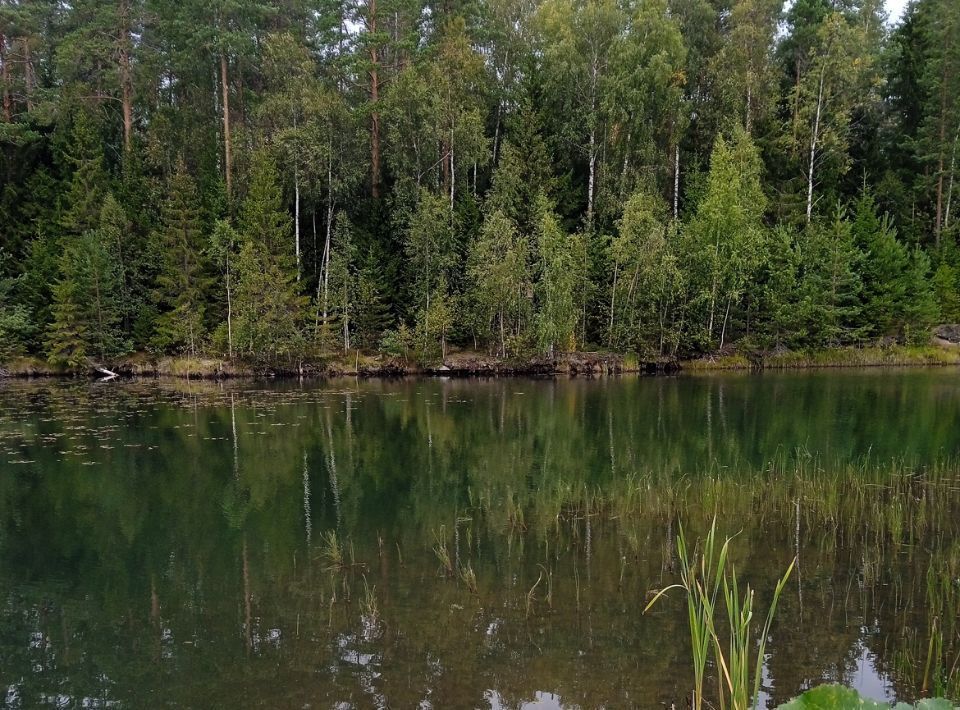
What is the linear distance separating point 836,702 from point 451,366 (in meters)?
35.5

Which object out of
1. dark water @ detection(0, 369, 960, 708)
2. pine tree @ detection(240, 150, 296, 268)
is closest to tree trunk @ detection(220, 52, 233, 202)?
pine tree @ detection(240, 150, 296, 268)

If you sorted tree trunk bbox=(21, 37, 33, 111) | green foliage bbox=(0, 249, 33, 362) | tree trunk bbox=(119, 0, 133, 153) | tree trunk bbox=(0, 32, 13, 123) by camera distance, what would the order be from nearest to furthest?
green foliage bbox=(0, 249, 33, 362)
tree trunk bbox=(119, 0, 133, 153)
tree trunk bbox=(0, 32, 13, 123)
tree trunk bbox=(21, 37, 33, 111)

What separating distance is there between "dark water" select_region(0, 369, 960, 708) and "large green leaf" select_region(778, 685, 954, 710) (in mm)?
3664

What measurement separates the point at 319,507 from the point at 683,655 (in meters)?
7.89

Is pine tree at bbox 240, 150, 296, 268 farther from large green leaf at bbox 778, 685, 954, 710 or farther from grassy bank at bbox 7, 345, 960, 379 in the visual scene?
large green leaf at bbox 778, 685, 954, 710

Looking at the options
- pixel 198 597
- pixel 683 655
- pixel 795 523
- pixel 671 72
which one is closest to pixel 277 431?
pixel 198 597

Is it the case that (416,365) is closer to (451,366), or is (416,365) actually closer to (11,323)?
(451,366)

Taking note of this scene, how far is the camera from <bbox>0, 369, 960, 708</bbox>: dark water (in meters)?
6.53

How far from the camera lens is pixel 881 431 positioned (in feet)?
62.1

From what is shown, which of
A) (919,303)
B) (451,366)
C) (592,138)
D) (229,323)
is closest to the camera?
(229,323)

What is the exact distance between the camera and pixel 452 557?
384 inches

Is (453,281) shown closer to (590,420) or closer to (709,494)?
(590,420)

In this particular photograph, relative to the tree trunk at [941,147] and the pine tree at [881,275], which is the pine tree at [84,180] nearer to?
the pine tree at [881,275]

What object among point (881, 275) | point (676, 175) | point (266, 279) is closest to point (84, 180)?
point (266, 279)
